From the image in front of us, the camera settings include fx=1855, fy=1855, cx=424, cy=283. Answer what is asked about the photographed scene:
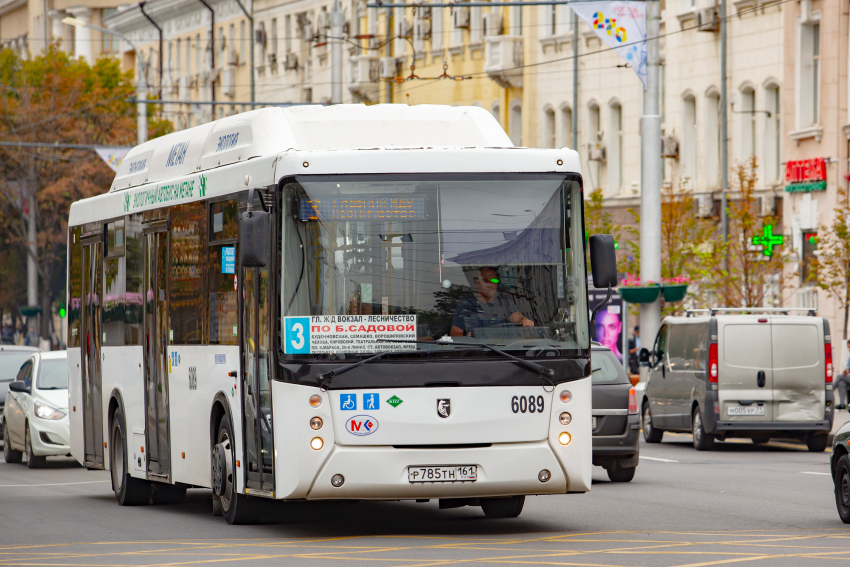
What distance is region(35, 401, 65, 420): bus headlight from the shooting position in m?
24.0

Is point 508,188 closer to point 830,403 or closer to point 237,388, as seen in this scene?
point 237,388

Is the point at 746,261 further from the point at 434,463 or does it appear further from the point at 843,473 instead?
the point at 434,463

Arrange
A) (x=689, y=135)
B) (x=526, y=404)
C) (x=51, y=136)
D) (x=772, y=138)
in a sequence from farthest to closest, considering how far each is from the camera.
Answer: (x=51, y=136)
(x=689, y=135)
(x=772, y=138)
(x=526, y=404)

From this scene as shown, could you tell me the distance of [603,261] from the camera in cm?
1270

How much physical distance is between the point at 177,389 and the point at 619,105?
120 feet

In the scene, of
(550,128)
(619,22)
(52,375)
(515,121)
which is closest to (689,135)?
(550,128)

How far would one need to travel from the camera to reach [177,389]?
50.4 feet

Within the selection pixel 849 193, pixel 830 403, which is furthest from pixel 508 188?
pixel 849 193

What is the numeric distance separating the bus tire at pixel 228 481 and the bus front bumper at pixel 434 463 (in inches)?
59.6

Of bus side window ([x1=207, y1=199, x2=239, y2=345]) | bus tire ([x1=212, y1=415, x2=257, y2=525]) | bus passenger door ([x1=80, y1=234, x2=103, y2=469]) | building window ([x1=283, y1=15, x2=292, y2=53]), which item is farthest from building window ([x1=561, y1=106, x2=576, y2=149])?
bus tire ([x1=212, y1=415, x2=257, y2=525])

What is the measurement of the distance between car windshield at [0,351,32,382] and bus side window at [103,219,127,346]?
1197 cm

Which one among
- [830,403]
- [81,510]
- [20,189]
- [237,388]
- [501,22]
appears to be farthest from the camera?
[20,189]

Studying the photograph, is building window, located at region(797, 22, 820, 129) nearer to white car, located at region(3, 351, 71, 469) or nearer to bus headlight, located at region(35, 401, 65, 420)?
white car, located at region(3, 351, 71, 469)

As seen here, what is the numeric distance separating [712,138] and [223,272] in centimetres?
3299
